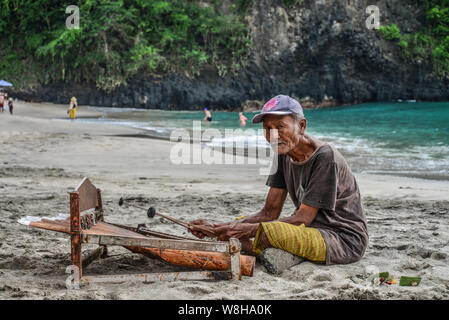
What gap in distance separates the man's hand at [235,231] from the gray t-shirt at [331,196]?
364 millimetres

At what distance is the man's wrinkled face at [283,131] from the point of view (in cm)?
279

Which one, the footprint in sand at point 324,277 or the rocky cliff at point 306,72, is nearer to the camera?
the footprint in sand at point 324,277

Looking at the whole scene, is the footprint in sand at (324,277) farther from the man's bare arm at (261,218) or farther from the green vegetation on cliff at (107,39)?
the green vegetation on cliff at (107,39)

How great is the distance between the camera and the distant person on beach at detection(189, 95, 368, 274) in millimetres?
2789

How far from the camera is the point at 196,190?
6.42 m

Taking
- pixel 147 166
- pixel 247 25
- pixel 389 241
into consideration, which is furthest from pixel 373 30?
pixel 389 241

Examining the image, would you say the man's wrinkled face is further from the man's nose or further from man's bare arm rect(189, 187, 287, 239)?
man's bare arm rect(189, 187, 287, 239)

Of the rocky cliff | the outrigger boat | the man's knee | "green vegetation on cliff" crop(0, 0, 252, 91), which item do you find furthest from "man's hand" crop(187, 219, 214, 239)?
the rocky cliff

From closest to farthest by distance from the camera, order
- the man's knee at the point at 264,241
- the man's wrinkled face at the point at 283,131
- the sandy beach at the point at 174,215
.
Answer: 1. the sandy beach at the point at 174,215
2. the man's wrinkled face at the point at 283,131
3. the man's knee at the point at 264,241

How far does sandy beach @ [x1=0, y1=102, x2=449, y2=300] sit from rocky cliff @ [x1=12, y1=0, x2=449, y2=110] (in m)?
23.6

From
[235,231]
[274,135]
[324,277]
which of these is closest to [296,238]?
[324,277]

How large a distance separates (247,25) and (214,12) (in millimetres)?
2752

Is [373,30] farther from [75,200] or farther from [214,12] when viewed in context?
[75,200]

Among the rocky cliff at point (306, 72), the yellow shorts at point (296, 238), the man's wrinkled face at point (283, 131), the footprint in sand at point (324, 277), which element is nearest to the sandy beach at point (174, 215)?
the footprint in sand at point (324, 277)
